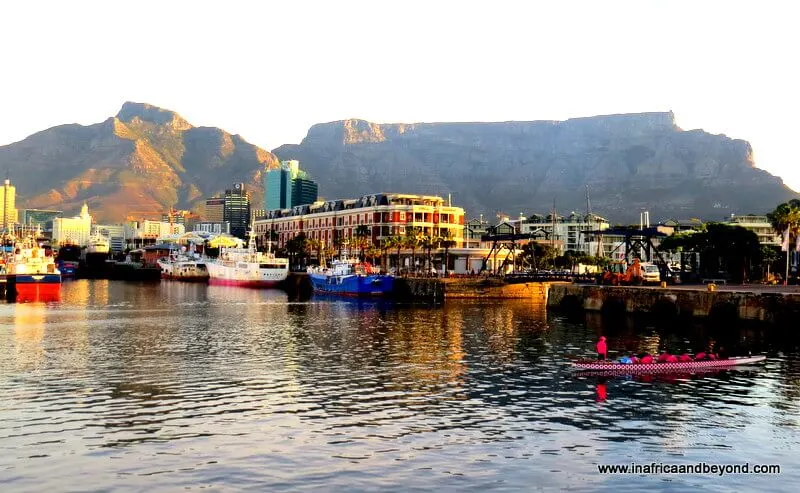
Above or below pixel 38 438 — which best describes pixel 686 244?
above

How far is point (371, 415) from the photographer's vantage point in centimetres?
3681

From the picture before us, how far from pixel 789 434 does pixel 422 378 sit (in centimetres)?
2074

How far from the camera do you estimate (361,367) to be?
172 ft

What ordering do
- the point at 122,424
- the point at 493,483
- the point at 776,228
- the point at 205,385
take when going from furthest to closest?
the point at 776,228 → the point at 205,385 → the point at 122,424 → the point at 493,483

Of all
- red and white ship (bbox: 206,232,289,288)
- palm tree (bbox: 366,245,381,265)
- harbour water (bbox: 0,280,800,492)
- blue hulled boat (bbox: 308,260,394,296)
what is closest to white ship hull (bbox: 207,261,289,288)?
red and white ship (bbox: 206,232,289,288)

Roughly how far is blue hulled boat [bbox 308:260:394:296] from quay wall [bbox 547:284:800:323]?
36.7m

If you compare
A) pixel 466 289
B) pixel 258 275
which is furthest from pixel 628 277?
pixel 258 275

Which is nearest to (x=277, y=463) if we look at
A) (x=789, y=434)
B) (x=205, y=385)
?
(x=205, y=385)

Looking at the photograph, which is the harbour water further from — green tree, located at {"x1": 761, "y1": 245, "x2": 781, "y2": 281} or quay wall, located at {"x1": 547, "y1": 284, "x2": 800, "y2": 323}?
green tree, located at {"x1": 761, "y1": 245, "x2": 781, "y2": 281}

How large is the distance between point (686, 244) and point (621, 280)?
6058 centimetres

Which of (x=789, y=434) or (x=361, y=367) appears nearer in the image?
(x=789, y=434)

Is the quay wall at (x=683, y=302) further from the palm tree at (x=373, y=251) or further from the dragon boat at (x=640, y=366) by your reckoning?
the palm tree at (x=373, y=251)

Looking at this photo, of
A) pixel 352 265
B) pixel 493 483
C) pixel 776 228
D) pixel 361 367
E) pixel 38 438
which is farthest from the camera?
pixel 352 265

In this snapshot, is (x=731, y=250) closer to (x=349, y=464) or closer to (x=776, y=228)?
(x=776, y=228)
